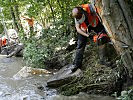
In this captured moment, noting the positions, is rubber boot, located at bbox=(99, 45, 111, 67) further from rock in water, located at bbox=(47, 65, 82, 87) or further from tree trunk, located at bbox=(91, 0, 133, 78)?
tree trunk, located at bbox=(91, 0, 133, 78)

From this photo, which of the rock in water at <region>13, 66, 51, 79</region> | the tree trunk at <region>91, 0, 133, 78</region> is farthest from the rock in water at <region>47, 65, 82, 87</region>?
the tree trunk at <region>91, 0, 133, 78</region>

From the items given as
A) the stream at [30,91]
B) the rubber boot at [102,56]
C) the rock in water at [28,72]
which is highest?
the rubber boot at [102,56]

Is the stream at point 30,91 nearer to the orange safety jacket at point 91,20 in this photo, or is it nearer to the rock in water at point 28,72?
the rock in water at point 28,72

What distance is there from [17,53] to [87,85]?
310 inches

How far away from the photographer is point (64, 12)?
8859mm

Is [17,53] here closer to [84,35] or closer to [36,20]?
[36,20]

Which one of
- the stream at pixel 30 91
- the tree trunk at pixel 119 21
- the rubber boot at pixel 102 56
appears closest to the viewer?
the tree trunk at pixel 119 21

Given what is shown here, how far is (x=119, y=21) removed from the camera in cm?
414

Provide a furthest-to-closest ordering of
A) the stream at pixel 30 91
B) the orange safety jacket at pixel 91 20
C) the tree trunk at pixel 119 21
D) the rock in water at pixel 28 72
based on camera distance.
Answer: the rock in water at pixel 28 72 < the orange safety jacket at pixel 91 20 < the stream at pixel 30 91 < the tree trunk at pixel 119 21

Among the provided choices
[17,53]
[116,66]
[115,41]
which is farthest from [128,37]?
[17,53]

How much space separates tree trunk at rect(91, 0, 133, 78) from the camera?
4113 mm

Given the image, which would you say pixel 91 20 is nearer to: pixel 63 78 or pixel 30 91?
pixel 63 78

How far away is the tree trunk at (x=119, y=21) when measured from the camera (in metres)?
4.11

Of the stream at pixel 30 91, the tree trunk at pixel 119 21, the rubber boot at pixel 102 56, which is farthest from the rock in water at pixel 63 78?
the tree trunk at pixel 119 21
